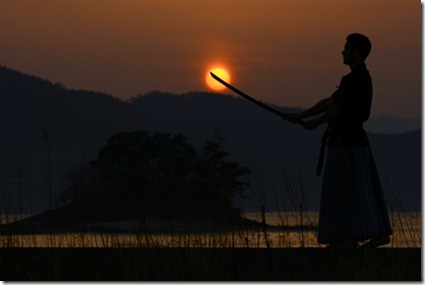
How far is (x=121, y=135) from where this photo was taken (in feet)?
279

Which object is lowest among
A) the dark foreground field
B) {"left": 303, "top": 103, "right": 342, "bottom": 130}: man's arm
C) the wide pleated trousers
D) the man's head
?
the dark foreground field

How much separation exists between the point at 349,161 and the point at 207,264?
51.5 inches

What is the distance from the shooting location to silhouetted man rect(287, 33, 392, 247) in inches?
324

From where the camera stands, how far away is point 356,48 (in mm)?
8266

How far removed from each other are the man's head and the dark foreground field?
1.38 m

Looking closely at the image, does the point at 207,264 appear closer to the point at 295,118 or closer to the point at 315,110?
the point at 295,118

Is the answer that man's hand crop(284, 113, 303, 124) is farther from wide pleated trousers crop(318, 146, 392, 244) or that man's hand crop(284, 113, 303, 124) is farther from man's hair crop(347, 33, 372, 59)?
man's hair crop(347, 33, 372, 59)

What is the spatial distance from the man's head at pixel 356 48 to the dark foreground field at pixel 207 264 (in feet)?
4.51

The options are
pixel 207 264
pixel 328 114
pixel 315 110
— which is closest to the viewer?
pixel 328 114

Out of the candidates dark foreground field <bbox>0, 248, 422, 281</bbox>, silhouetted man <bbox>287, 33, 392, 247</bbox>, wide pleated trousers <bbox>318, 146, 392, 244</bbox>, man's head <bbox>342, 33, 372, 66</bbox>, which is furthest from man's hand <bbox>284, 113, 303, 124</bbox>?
dark foreground field <bbox>0, 248, 422, 281</bbox>

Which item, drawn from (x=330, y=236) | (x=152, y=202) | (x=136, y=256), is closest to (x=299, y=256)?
(x=330, y=236)

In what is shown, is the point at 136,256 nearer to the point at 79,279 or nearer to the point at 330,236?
the point at 79,279

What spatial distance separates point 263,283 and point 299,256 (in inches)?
37.7

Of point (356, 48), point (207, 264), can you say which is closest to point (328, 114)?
point (356, 48)
